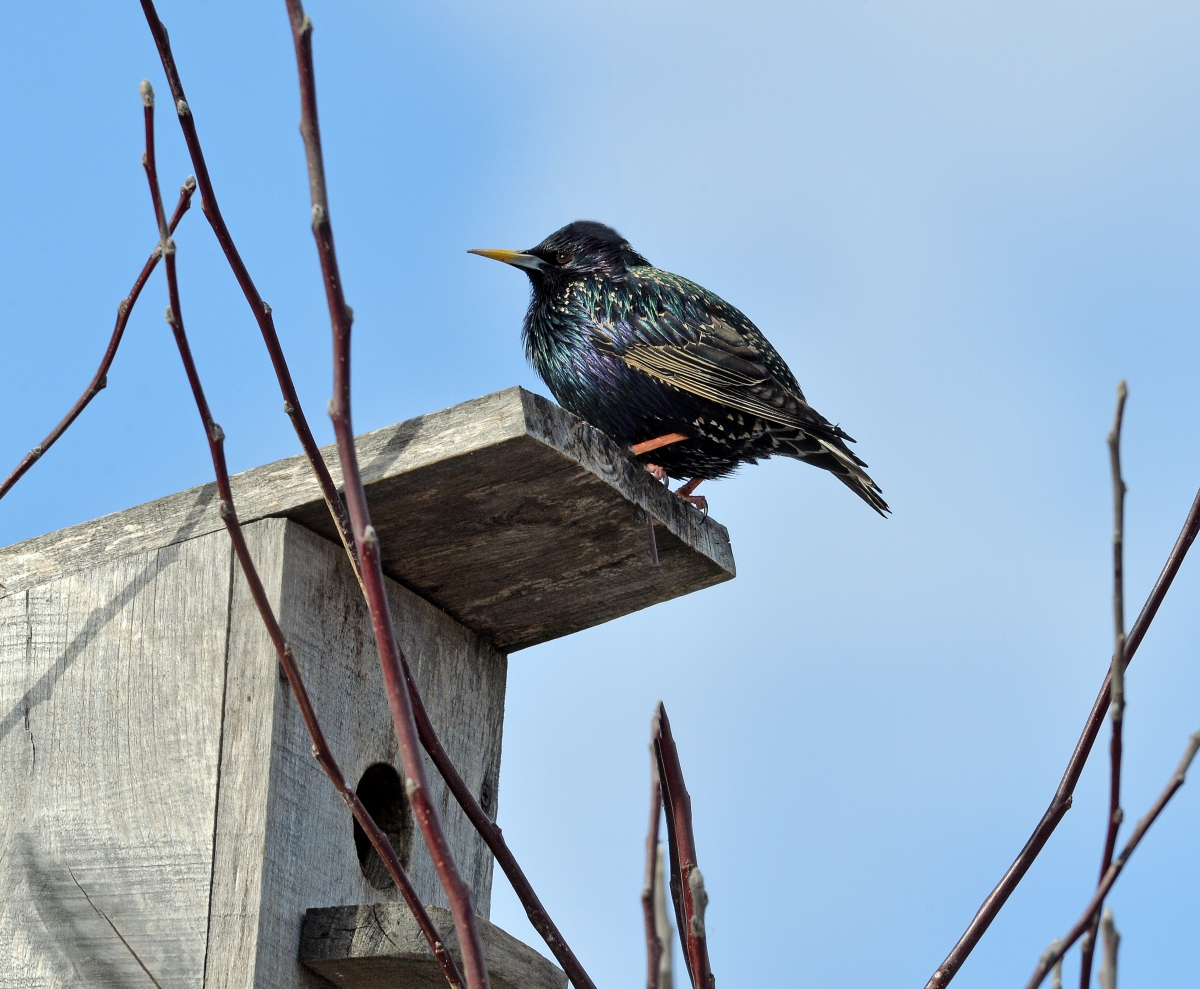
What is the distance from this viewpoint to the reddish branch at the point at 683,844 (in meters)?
1.20

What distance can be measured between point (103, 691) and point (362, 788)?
495 mm

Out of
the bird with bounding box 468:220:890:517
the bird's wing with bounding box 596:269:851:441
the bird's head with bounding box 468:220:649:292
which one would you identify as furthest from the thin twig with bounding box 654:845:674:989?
the bird's head with bounding box 468:220:649:292

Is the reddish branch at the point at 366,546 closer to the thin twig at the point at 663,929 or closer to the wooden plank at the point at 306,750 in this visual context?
the thin twig at the point at 663,929

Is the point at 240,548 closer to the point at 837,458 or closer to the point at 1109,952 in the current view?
the point at 1109,952

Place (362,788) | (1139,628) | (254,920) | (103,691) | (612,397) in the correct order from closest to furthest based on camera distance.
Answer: (1139,628) → (254,920) → (103,691) → (362,788) → (612,397)

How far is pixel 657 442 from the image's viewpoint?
135 inches

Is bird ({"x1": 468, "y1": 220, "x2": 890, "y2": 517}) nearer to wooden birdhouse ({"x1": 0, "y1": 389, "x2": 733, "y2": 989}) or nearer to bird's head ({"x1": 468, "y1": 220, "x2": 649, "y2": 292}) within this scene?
bird's head ({"x1": 468, "y1": 220, "x2": 649, "y2": 292})

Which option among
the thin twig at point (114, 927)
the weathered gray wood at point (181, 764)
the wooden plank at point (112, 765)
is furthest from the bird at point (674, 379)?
the thin twig at point (114, 927)

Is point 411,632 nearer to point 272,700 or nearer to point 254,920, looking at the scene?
point 272,700

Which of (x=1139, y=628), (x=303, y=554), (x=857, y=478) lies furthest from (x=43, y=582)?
(x=1139, y=628)

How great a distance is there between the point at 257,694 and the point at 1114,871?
162 centimetres

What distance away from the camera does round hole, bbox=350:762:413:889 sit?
2865 millimetres

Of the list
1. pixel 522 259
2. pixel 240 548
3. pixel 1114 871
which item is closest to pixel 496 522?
pixel 240 548

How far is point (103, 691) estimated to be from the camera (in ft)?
8.80
